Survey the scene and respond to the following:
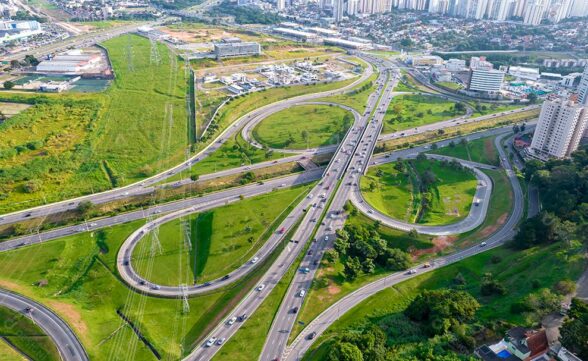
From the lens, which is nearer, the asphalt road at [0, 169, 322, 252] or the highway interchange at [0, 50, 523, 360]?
the highway interchange at [0, 50, 523, 360]

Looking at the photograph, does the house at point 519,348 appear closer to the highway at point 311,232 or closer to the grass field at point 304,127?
the highway at point 311,232

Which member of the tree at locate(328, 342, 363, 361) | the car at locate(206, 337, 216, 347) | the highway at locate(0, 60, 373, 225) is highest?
the tree at locate(328, 342, 363, 361)

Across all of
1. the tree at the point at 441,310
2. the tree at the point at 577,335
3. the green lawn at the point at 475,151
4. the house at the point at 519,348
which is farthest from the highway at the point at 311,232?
the tree at the point at 577,335

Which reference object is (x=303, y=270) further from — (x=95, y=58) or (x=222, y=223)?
(x=95, y=58)

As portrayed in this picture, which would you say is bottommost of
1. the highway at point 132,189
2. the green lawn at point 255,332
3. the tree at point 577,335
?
the green lawn at point 255,332

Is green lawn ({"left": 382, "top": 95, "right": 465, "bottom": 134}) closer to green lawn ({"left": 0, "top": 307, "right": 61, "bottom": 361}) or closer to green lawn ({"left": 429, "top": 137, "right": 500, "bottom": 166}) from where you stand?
green lawn ({"left": 429, "top": 137, "right": 500, "bottom": 166})

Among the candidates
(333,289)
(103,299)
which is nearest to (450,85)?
(333,289)

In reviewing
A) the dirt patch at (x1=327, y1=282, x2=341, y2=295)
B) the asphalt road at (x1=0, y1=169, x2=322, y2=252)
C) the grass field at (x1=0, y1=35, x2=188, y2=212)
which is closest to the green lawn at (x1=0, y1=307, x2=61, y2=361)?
the asphalt road at (x1=0, y1=169, x2=322, y2=252)

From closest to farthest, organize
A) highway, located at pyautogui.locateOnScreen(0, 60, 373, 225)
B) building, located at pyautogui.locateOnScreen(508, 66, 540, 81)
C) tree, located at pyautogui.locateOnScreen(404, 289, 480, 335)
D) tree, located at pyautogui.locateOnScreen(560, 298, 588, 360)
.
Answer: tree, located at pyautogui.locateOnScreen(560, 298, 588, 360)
tree, located at pyautogui.locateOnScreen(404, 289, 480, 335)
highway, located at pyautogui.locateOnScreen(0, 60, 373, 225)
building, located at pyautogui.locateOnScreen(508, 66, 540, 81)
